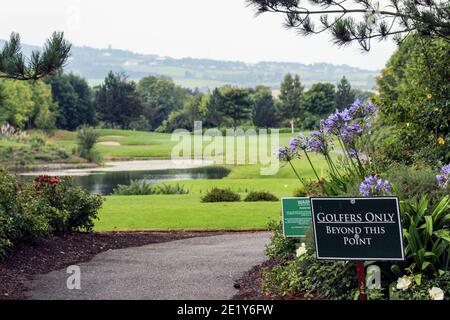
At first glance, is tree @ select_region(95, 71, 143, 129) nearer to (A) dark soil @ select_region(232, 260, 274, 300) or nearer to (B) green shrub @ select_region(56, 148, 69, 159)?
(B) green shrub @ select_region(56, 148, 69, 159)

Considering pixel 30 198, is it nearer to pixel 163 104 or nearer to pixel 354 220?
pixel 354 220

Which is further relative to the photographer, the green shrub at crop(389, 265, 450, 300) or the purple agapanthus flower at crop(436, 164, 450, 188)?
the purple agapanthus flower at crop(436, 164, 450, 188)

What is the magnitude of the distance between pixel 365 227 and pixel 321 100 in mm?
85928

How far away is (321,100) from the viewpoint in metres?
91.1

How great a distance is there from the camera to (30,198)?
12.2m

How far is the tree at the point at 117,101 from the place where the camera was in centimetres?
9388

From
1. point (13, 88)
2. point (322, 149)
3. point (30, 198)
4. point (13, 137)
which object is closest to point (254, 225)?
point (30, 198)

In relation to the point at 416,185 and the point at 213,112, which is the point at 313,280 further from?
the point at 213,112

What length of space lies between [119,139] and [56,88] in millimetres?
14191

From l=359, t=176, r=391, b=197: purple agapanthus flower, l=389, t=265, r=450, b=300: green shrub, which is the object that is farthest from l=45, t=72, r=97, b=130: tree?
l=389, t=265, r=450, b=300: green shrub

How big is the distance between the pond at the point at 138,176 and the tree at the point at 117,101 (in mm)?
44146

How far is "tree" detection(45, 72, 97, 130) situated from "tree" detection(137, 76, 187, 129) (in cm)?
1564

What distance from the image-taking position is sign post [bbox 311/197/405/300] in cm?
603

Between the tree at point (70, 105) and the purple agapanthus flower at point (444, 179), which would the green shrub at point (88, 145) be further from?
the purple agapanthus flower at point (444, 179)
